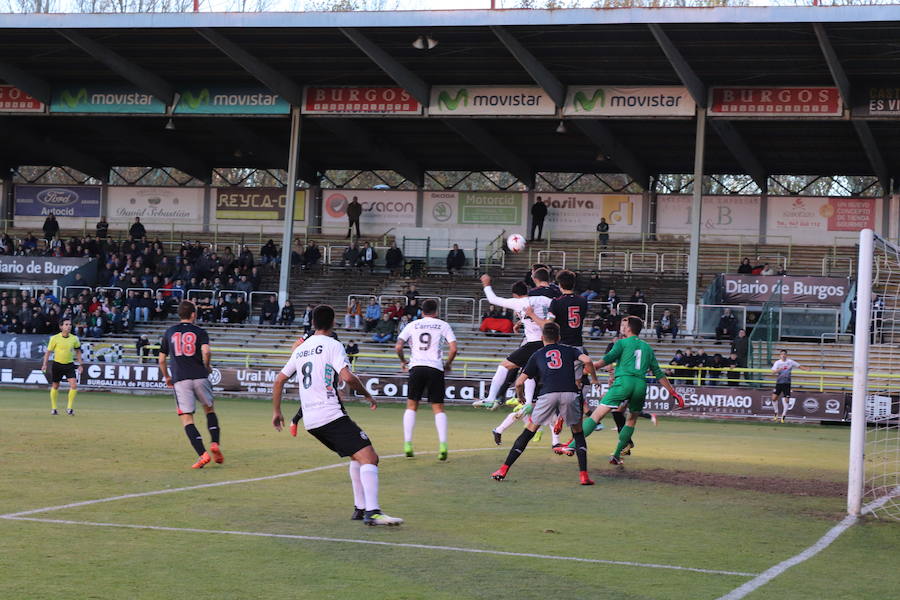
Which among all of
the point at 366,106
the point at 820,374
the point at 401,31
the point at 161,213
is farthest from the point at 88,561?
the point at 161,213

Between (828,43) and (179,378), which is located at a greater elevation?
(828,43)

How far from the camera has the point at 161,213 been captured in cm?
5178

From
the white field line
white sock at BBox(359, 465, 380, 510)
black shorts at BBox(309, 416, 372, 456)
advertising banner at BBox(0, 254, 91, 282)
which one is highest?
advertising banner at BBox(0, 254, 91, 282)

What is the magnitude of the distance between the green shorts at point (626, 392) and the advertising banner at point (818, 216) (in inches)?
1292

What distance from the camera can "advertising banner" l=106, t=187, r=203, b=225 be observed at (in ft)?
168

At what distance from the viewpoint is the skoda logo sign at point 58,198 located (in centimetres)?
5256

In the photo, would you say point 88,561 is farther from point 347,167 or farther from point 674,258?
point 347,167

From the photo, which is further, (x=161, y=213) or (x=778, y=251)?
(x=161, y=213)

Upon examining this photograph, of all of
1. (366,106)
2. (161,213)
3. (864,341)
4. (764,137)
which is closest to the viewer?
(864,341)

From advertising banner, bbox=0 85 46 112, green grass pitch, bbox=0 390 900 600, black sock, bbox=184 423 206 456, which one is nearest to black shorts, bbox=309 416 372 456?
green grass pitch, bbox=0 390 900 600

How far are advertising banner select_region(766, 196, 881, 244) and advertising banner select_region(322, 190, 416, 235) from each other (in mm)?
Result: 14964

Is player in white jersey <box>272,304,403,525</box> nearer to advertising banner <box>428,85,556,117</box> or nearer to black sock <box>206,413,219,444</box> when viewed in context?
black sock <box>206,413,219,444</box>

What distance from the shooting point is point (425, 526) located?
32.6ft

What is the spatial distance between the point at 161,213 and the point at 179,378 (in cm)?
3919
